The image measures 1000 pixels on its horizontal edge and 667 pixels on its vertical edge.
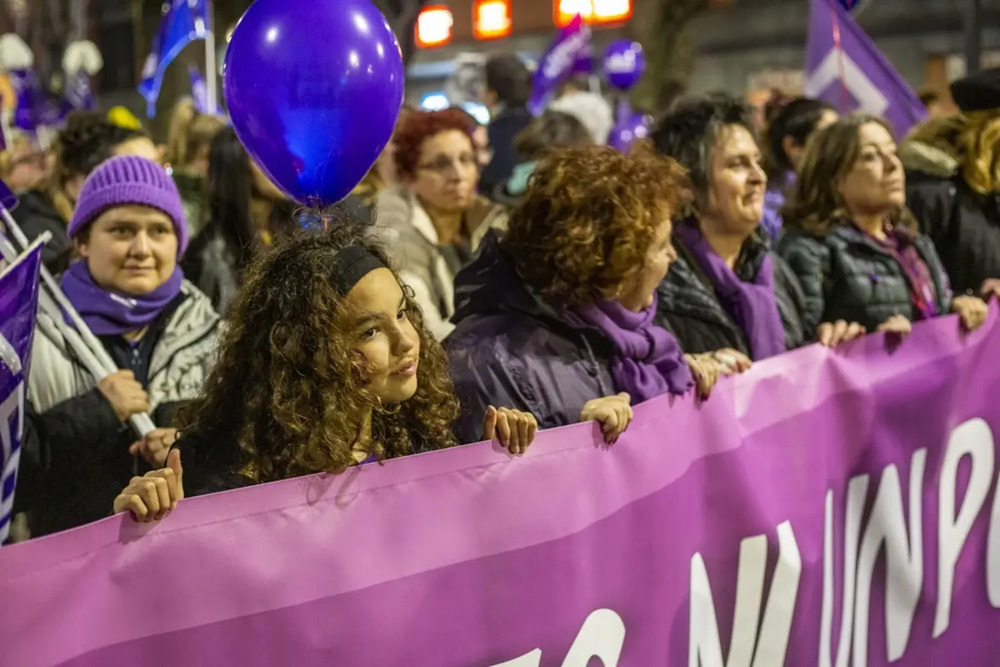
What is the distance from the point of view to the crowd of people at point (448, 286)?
2.54 m

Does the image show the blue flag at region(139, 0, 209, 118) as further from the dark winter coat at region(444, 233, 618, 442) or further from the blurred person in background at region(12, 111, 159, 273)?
the dark winter coat at region(444, 233, 618, 442)

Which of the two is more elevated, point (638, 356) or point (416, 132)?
point (416, 132)

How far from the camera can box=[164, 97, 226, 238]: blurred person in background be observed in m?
5.96

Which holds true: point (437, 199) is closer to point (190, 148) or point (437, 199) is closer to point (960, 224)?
point (960, 224)

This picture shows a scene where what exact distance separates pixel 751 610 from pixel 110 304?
184 centimetres

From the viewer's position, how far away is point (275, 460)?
95.9 inches

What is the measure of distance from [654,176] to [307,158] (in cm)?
86

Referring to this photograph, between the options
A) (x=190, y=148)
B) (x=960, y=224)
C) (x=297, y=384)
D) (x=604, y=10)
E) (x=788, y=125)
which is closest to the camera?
(x=297, y=384)

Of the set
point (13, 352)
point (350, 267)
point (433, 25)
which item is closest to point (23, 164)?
point (13, 352)

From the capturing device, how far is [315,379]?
2461 mm

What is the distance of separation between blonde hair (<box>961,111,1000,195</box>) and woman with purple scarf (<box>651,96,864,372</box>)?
4.87 feet

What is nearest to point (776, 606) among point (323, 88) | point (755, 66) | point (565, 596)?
point (565, 596)

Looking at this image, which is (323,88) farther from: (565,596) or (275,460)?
(565,596)

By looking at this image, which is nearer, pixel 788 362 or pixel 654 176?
pixel 654 176
